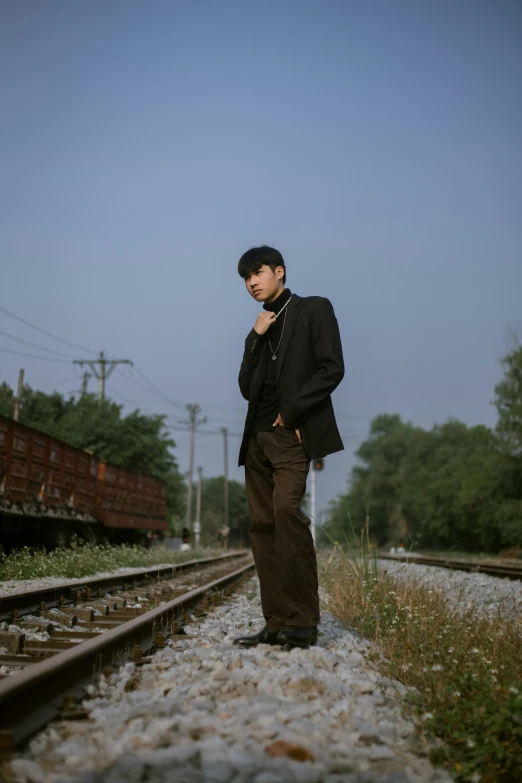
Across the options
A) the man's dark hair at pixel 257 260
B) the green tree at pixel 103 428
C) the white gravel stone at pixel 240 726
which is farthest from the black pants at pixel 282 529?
the green tree at pixel 103 428

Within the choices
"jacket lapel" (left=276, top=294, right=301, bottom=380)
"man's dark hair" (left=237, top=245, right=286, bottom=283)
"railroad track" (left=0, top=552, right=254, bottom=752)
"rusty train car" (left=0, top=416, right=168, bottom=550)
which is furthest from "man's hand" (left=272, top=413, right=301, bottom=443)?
"rusty train car" (left=0, top=416, right=168, bottom=550)

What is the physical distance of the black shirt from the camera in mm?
4125

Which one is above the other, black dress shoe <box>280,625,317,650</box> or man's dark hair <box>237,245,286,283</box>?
man's dark hair <box>237,245,286,283</box>

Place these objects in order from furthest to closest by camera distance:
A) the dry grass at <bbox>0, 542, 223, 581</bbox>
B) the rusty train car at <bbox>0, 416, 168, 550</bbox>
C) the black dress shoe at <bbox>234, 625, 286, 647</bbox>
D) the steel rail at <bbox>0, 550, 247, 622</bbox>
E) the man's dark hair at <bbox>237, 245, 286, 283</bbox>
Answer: the rusty train car at <bbox>0, 416, 168, 550</bbox>, the dry grass at <bbox>0, 542, 223, 581</bbox>, the steel rail at <bbox>0, 550, 247, 622</bbox>, the man's dark hair at <bbox>237, 245, 286, 283</bbox>, the black dress shoe at <bbox>234, 625, 286, 647</bbox>

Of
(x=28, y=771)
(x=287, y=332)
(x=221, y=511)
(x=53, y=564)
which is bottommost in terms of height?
(x=28, y=771)

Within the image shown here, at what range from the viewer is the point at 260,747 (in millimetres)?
2320

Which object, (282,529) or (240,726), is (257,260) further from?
(240,726)

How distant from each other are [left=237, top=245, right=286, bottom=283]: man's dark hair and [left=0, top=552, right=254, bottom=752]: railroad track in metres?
2.10

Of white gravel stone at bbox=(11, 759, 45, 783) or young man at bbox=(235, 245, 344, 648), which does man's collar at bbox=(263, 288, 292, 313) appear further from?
white gravel stone at bbox=(11, 759, 45, 783)

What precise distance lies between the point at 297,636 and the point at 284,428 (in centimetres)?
106

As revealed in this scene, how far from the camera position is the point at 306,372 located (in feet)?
13.5

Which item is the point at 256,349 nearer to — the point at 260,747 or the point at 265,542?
the point at 265,542

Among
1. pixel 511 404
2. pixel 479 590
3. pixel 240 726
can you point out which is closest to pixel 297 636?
pixel 240 726

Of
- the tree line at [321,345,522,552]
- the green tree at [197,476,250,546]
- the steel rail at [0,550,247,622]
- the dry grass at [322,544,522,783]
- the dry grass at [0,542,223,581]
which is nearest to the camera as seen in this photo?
the dry grass at [322,544,522,783]
